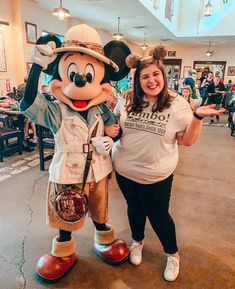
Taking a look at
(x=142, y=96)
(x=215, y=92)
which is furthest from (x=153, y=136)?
(x=215, y=92)

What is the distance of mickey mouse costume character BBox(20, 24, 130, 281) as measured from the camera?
1271mm

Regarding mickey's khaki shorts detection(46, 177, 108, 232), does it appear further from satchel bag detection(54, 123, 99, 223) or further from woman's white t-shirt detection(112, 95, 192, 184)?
woman's white t-shirt detection(112, 95, 192, 184)

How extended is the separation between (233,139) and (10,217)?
14.9 feet

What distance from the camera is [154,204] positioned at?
1.40 m

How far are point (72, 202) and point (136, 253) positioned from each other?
642mm

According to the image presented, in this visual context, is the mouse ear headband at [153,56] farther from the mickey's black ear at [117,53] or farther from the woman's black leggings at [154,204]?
the woman's black leggings at [154,204]

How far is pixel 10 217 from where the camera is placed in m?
2.14

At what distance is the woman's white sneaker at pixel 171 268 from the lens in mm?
1504

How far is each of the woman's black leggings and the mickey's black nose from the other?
0.58 m

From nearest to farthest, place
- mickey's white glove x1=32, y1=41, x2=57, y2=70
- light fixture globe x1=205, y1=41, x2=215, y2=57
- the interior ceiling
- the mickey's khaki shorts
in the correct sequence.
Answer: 1. mickey's white glove x1=32, y1=41, x2=57, y2=70
2. the mickey's khaki shorts
3. the interior ceiling
4. light fixture globe x1=205, y1=41, x2=215, y2=57

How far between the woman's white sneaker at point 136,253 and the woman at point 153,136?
0.20 m

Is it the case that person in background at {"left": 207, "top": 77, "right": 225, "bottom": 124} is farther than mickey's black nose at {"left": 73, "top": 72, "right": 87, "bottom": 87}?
Yes

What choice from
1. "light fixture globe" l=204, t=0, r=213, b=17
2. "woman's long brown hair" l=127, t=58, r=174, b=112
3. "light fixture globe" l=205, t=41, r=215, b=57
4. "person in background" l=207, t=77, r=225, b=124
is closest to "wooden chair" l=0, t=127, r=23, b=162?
"woman's long brown hair" l=127, t=58, r=174, b=112

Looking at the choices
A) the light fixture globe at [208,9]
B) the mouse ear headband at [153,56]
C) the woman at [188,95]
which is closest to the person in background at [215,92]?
the light fixture globe at [208,9]
